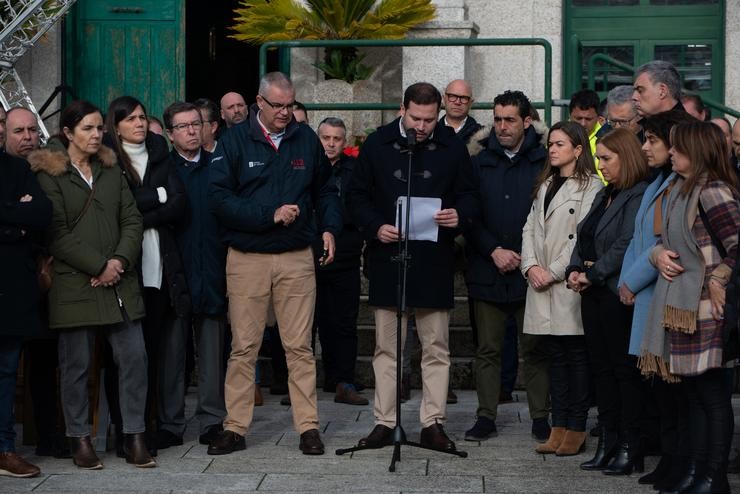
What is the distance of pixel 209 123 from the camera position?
10.6 meters

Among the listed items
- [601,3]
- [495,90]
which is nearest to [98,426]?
[495,90]

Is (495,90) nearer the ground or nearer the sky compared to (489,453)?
nearer the sky

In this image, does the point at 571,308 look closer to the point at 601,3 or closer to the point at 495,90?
the point at 495,90

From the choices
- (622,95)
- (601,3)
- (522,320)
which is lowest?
(522,320)

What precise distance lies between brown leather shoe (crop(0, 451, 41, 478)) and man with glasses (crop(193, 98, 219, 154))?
9.09ft

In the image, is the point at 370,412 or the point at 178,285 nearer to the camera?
the point at 178,285

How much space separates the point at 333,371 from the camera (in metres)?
11.0

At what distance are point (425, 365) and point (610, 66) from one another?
294 inches

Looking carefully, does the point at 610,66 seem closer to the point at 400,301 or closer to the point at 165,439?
the point at 400,301

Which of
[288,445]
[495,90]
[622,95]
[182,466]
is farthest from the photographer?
[495,90]

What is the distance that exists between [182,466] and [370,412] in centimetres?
209

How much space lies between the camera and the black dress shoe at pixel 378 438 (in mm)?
8922

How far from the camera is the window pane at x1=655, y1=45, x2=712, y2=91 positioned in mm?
15742

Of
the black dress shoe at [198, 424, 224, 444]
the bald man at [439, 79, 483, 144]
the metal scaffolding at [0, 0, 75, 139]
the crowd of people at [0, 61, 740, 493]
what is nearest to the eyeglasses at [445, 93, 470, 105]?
the bald man at [439, 79, 483, 144]
